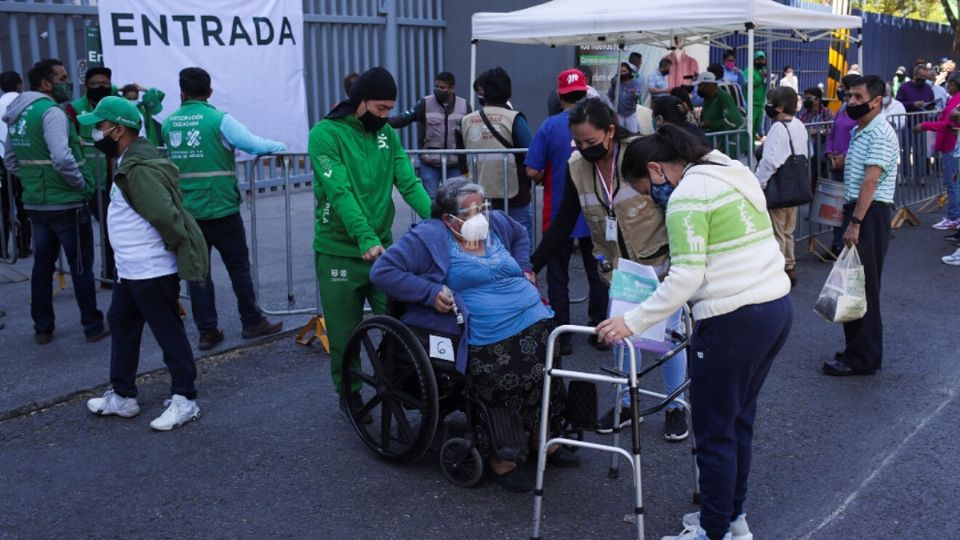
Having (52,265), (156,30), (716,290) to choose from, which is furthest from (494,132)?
(716,290)

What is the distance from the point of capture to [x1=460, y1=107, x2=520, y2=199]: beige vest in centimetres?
798

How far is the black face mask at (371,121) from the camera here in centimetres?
515

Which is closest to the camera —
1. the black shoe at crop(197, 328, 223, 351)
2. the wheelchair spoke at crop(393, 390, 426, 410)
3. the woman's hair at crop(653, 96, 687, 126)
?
the wheelchair spoke at crop(393, 390, 426, 410)

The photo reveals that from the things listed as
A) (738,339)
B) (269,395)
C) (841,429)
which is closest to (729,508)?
(738,339)

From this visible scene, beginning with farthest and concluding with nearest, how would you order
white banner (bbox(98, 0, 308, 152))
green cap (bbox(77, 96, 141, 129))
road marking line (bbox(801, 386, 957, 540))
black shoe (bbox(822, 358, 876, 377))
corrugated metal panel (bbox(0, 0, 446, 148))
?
corrugated metal panel (bbox(0, 0, 446, 148)) < white banner (bbox(98, 0, 308, 152)) < black shoe (bbox(822, 358, 876, 377)) < green cap (bbox(77, 96, 141, 129)) < road marking line (bbox(801, 386, 957, 540))

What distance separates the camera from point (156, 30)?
342 inches

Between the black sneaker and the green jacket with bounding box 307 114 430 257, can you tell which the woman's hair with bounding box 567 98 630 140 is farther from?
the black sneaker

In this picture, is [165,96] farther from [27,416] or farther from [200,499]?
[200,499]

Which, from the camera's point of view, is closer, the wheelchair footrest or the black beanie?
the wheelchair footrest

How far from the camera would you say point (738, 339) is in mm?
3611

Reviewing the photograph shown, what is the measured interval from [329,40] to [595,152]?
8758 millimetres

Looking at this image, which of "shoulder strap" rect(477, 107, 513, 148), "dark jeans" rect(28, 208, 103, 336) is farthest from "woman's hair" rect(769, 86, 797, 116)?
"dark jeans" rect(28, 208, 103, 336)

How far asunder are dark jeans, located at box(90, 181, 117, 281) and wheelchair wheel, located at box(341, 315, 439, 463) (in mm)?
3581

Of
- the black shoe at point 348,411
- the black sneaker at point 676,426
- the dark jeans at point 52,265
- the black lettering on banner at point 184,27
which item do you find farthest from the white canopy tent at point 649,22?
the black shoe at point 348,411
